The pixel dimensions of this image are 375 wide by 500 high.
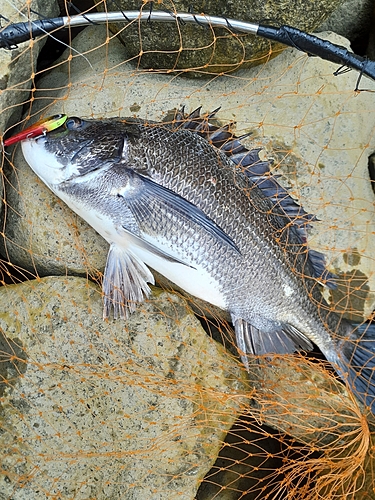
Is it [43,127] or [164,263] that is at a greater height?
[43,127]

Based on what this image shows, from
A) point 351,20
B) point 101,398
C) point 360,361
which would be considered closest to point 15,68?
point 101,398

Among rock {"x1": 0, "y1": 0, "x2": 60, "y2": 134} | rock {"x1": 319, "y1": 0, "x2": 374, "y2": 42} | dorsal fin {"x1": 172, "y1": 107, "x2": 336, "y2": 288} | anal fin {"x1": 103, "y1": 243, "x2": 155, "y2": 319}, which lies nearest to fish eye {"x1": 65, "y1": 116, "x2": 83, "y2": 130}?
rock {"x1": 0, "y1": 0, "x2": 60, "y2": 134}

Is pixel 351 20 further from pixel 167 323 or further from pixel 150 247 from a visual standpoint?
pixel 167 323

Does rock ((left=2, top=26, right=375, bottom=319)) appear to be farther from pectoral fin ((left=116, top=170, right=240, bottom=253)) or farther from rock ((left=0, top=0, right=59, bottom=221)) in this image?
pectoral fin ((left=116, top=170, right=240, bottom=253))

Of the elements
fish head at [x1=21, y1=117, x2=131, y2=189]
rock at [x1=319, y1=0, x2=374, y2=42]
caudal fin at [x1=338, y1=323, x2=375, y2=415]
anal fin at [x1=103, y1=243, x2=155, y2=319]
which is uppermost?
fish head at [x1=21, y1=117, x2=131, y2=189]

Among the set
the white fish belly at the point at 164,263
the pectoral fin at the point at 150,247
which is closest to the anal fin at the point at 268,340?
the white fish belly at the point at 164,263

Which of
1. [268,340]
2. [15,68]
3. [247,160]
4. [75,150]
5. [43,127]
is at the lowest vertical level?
[268,340]

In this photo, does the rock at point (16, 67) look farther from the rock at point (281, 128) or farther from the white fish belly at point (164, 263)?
the white fish belly at point (164, 263)
